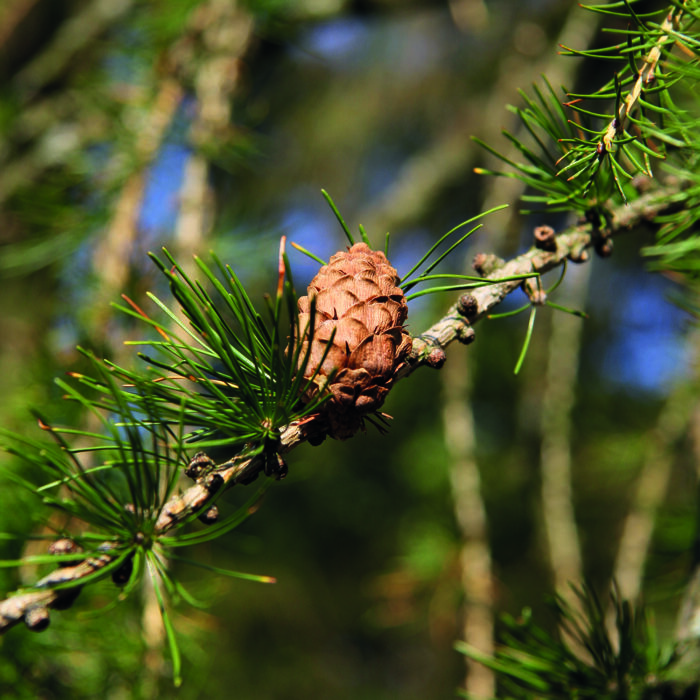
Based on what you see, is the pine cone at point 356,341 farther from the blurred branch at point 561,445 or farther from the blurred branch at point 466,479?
the blurred branch at point 561,445

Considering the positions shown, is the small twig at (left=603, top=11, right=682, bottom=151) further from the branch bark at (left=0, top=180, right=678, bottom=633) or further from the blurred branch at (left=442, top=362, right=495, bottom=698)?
the blurred branch at (left=442, top=362, right=495, bottom=698)

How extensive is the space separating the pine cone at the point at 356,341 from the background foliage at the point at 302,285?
0.92 ft

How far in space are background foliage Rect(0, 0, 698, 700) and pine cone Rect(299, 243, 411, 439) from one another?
28 cm

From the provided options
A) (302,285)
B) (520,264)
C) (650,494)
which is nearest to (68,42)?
(302,285)

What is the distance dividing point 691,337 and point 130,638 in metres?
0.87

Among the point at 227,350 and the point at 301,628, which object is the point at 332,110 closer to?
the point at 301,628

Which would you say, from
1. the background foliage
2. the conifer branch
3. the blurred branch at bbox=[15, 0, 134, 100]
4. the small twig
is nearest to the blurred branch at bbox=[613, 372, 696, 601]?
the background foliage

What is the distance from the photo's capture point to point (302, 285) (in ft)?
3.87

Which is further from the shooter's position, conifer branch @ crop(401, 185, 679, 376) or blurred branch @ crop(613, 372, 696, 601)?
blurred branch @ crop(613, 372, 696, 601)

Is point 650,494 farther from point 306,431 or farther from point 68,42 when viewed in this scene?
point 68,42

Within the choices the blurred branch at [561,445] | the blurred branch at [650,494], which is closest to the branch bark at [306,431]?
the blurred branch at [650,494]

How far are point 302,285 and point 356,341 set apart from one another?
86cm

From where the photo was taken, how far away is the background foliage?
2.91ft

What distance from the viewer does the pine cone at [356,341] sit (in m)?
0.33
